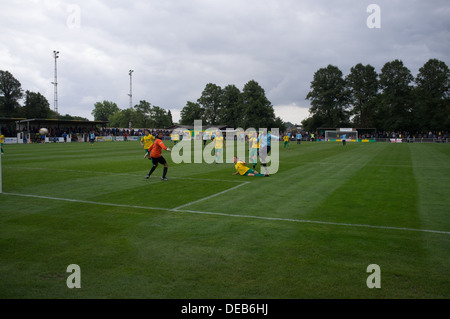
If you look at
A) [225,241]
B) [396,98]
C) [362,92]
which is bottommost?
[225,241]

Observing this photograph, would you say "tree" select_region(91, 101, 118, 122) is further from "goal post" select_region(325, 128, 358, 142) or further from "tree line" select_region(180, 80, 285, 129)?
"goal post" select_region(325, 128, 358, 142)

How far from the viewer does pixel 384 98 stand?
90.1 meters

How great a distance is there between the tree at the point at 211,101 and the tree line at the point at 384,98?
34914mm

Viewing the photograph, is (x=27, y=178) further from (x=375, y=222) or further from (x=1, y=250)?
(x=375, y=222)

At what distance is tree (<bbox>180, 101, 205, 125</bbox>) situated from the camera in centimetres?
12044

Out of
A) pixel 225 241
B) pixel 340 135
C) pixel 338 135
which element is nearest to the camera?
pixel 225 241

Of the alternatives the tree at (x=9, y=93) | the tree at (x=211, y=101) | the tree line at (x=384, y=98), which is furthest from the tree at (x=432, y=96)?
the tree at (x=9, y=93)

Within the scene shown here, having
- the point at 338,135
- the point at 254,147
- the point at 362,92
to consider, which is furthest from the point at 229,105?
the point at 254,147

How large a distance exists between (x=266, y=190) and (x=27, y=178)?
34.2 ft

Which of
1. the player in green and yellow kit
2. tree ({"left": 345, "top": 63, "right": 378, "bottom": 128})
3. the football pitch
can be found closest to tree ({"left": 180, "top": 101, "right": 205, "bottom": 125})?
tree ({"left": 345, "top": 63, "right": 378, "bottom": 128})

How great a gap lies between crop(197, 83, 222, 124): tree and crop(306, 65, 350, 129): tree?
3717 centimetres

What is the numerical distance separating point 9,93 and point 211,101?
66.0 metres

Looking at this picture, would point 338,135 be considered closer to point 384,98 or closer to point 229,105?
point 384,98
